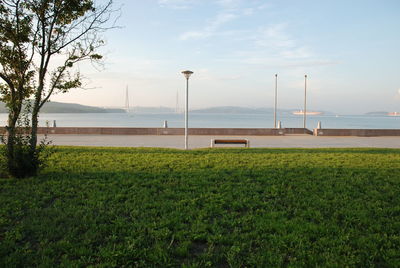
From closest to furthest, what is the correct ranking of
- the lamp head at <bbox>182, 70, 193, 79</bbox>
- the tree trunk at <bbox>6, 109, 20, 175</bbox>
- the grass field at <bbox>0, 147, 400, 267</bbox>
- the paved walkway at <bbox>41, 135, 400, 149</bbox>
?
the grass field at <bbox>0, 147, 400, 267</bbox> < the tree trunk at <bbox>6, 109, 20, 175</bbox> < the lamp head at <bbox>182, 70, 193, 79</bbox> < the paved walkway at <bbox>41, 135, 400, 149</bbox>

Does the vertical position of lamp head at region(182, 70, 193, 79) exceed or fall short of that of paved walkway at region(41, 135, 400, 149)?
it exceeds it

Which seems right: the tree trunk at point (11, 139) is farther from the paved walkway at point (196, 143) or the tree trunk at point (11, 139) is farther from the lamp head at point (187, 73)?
the paved walkway at point (196, 143)

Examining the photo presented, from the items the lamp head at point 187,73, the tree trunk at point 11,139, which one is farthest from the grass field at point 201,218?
the lamp head at point 187,73

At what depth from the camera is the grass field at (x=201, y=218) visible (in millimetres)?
3230

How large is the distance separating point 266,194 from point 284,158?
4525 mm

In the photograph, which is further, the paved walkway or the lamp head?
the paved walkway

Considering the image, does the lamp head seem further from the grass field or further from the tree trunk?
the tree trunk

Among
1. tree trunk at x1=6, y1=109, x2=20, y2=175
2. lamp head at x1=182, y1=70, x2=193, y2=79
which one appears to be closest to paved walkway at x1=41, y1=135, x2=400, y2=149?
lamp head at x1=182, y1=70, x2=193, y2=79

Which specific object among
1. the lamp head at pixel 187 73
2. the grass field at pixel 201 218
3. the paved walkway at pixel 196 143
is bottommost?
the grass field at pixel 201 218

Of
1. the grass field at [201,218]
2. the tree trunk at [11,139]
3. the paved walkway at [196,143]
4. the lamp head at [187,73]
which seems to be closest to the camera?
the grass field at [201,218]

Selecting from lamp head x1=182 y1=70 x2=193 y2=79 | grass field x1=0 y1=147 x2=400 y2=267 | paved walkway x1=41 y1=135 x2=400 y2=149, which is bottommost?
grass field x1=0 y1=147 x2=400 y2=267

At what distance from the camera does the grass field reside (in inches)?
127

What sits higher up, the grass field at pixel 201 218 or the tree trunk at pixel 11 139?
the tree trunk at pixel 11 139

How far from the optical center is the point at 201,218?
4.27 m
